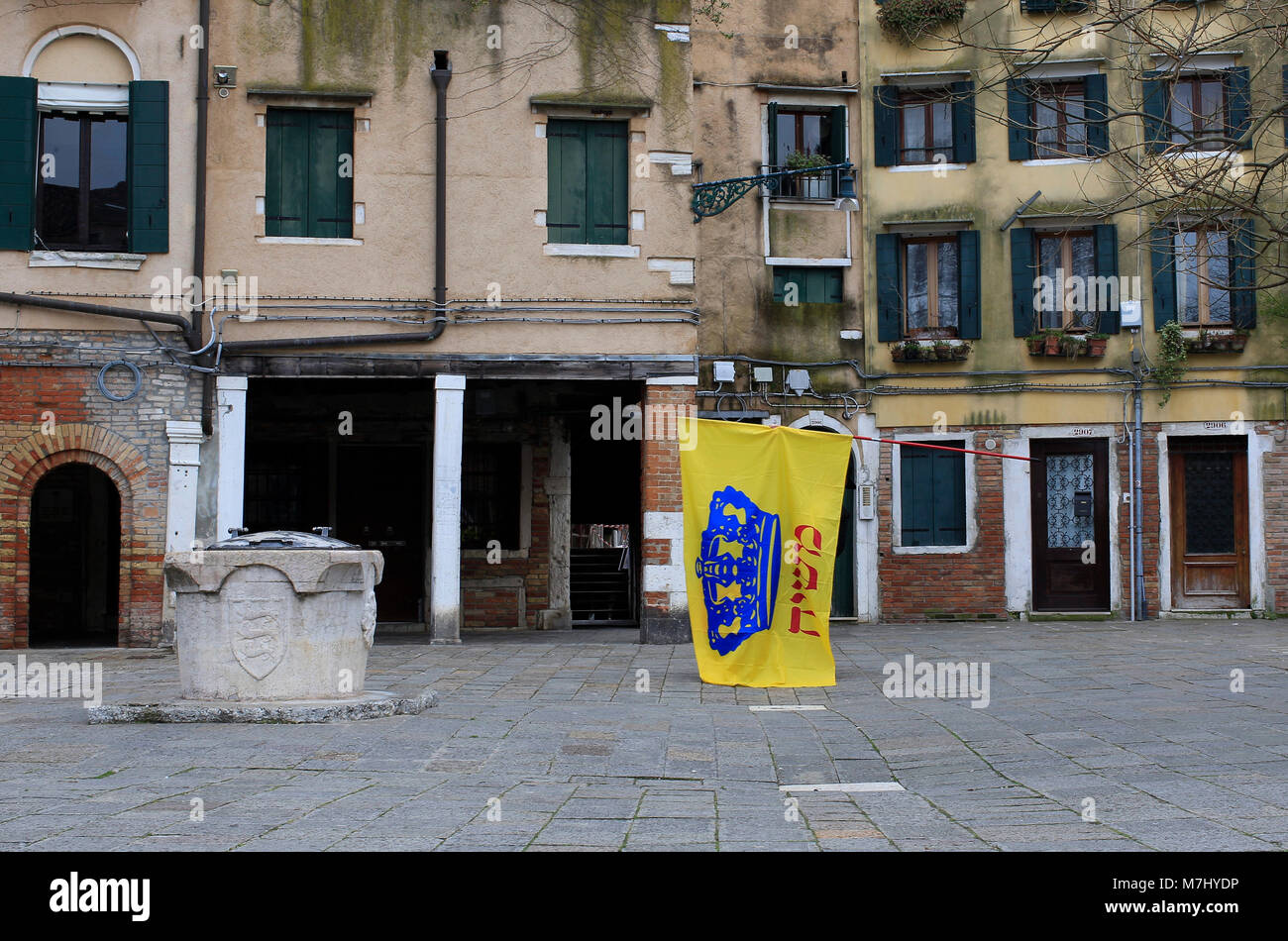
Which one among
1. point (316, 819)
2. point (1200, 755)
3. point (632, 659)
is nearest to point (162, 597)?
point (632, 659)

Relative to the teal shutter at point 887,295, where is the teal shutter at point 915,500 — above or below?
below

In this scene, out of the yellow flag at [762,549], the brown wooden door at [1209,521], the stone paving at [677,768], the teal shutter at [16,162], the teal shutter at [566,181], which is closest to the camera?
the stone paving at [677,768]

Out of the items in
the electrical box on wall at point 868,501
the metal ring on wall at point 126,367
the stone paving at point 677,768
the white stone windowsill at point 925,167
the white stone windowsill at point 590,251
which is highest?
the white stone windowsill at point 925,167

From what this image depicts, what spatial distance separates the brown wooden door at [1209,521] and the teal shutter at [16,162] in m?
15.4

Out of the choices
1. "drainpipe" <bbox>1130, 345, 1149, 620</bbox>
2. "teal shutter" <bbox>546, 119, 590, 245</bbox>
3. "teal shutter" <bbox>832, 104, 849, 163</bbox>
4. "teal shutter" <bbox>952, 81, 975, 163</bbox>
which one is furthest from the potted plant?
"drainpipe" <bbox>1130, 345, 1149, 620</bbox>

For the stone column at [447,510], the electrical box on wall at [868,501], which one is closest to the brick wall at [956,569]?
the electrical box on wall at [868,501]

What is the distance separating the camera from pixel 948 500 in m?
18.7

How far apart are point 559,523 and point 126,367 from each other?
6364 mm

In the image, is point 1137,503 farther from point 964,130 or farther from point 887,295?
point 964,130

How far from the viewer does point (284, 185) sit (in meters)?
15.1

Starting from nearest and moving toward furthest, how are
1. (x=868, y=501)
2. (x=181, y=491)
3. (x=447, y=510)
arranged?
1. (x=181, y=491)
2. (x=447, y=510)
3. (x=868, y=501)

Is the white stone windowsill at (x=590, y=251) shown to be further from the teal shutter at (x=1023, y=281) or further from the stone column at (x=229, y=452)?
the teal shutter at (x=1023, y=281)

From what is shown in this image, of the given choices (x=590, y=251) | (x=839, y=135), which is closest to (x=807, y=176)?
(x=839, y=135)

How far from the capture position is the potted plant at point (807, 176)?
18.4m
